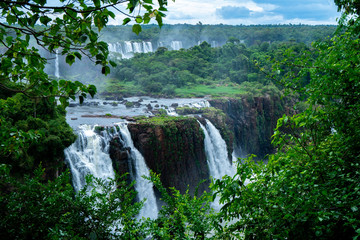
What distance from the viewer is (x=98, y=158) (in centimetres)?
1457

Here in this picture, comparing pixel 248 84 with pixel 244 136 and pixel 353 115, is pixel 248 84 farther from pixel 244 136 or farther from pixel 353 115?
pixel 353 115

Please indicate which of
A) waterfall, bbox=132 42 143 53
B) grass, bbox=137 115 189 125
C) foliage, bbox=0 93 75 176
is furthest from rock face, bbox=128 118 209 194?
waterfall, bbox=132 42 143 53

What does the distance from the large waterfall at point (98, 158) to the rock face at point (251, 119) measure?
12.7m

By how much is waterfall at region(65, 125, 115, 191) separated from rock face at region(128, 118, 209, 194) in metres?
2.28

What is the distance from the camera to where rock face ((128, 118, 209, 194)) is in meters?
17.2

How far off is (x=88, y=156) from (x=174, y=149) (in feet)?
19.7

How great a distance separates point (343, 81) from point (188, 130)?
16047mm

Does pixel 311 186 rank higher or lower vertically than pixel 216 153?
higher

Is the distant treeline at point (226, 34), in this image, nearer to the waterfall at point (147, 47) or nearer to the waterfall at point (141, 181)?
the waterfall at point (147, 47)

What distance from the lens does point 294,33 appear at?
3066 inches

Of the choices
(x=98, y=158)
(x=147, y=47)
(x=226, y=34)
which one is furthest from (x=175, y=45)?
(x=98, y=158)

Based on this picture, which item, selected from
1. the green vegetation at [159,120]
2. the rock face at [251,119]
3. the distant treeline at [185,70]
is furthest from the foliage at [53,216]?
the distant treeline at [185,70]

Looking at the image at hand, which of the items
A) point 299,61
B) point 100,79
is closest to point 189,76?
point 100,79

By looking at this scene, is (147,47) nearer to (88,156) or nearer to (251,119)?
(251,119)
